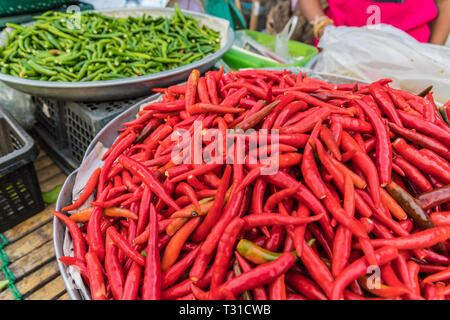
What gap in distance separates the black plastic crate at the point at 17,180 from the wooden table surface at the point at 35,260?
0.31 feet

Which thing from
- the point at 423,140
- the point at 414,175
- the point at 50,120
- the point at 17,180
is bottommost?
the point at 17,180

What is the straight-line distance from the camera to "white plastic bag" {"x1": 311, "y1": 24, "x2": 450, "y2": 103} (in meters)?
2.47

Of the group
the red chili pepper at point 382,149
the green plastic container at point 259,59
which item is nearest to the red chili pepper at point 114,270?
the red chili pepper at point 382,149

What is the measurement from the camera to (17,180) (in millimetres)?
2354

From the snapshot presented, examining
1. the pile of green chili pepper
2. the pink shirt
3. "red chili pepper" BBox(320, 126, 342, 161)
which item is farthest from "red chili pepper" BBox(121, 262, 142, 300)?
the pink shirt

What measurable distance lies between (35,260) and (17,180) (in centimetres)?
65

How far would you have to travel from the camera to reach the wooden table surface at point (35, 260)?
6.87 feet

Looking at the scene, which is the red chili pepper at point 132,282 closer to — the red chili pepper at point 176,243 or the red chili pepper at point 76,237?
the red chili pepper at point 176,243

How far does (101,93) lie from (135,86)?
11.0 inches

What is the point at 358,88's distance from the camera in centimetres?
193

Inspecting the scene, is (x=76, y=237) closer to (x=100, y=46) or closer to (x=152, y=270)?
(x=152, y=270)

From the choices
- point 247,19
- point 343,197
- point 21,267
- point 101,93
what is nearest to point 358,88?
point 343,197

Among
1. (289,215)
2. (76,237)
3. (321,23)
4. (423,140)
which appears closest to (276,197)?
(289,215)

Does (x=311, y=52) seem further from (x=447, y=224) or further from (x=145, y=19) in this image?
(x=447, y=224)
